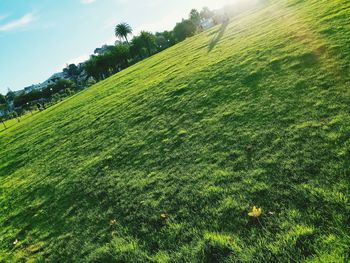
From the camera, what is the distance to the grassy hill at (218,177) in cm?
632

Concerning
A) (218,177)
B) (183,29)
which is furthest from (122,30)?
(218,177)

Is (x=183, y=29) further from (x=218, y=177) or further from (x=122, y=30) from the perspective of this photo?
(x=218, y=177)

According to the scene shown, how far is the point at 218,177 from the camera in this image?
28.9 ft

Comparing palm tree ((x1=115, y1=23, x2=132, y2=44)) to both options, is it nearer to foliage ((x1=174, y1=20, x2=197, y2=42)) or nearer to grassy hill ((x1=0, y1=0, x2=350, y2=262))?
foliage ((x1=174, y1=20, x2=197, y2=42))

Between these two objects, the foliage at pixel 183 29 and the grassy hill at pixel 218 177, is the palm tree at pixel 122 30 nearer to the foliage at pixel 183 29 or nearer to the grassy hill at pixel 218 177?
the foliage at pixel 183 29

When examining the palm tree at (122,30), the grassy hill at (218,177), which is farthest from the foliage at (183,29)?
the grassy hill at (218,177)

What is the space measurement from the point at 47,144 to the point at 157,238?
20.2m

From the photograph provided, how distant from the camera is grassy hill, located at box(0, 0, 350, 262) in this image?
6.32 meters

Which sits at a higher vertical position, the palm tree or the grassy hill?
the palm tree

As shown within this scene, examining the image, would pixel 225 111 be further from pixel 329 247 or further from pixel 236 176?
pixel 329 247

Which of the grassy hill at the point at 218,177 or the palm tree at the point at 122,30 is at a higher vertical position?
the palm tree at the point at 122,30

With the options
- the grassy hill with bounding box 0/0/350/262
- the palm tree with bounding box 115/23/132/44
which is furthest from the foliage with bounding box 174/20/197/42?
the grassy hill with bounding box 0/0/350/262

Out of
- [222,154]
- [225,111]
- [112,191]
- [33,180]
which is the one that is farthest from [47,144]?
[222,154]

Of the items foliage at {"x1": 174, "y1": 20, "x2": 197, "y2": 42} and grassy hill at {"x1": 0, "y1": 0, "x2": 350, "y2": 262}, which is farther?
foliage at {"x1": 174, "y1": 20, "x2": 197, "y2": 42}
